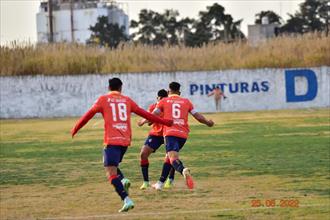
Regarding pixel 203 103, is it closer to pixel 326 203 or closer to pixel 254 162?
pixel 254 162

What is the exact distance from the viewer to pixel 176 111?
17609mm

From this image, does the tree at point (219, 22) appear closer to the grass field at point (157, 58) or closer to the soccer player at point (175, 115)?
the grass field at point (157, 58)

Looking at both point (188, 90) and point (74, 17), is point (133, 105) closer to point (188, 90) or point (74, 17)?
point (188, 90)

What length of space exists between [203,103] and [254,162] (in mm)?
39119

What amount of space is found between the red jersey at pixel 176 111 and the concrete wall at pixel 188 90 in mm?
44495

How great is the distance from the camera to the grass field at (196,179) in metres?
15.4

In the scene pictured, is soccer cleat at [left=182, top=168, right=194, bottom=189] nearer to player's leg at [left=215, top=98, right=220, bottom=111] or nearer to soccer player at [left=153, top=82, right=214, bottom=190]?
soccer player at [left=153, top=82, right=214, bottom=190]

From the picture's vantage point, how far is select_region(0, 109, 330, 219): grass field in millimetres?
15359

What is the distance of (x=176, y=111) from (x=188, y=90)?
45.4m

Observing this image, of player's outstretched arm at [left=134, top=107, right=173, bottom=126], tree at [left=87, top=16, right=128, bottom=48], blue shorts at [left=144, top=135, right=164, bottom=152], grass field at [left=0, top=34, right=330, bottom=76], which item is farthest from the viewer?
tree at [left=87, top=16, right=128, bottom=48]

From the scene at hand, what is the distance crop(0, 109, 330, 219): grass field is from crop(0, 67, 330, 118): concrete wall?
26497mm

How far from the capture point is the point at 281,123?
4278 centimetres

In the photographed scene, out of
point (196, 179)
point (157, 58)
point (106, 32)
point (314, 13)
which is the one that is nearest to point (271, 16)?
point (314, 13)

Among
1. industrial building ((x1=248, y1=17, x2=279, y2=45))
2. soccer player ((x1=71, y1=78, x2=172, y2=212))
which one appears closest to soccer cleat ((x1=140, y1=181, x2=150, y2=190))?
soccer player ((x1=71, y1=78, x2=172, y2=212))
